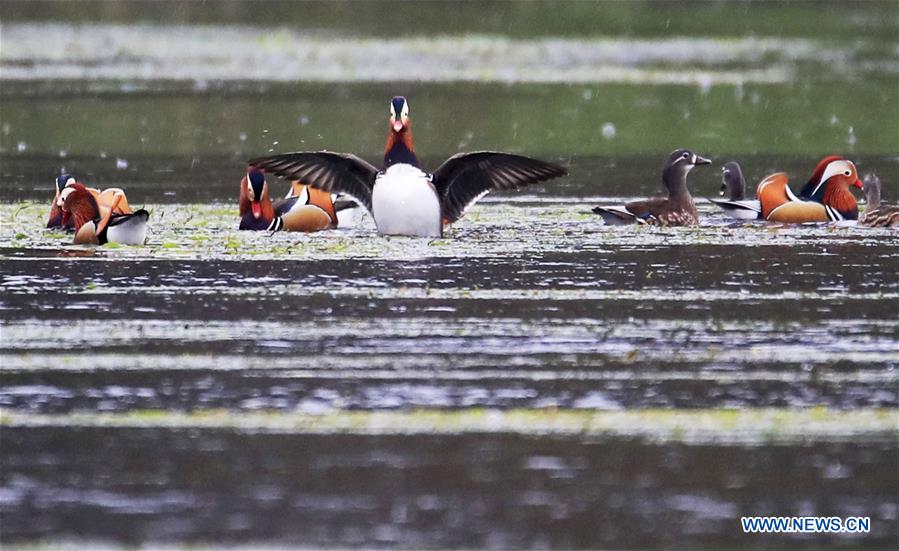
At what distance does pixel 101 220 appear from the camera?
14.0 m

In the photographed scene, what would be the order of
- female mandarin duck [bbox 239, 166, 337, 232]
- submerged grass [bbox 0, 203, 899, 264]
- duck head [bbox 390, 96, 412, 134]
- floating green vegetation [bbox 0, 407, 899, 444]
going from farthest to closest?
female mandarin duck [bbox 239, 166, 337, 232] < duck head [bbox 390, 96, 412, 134] < submerged grass [bbox 0, 203, 899, 264] < floating green vegetation [bbox 0, 407, 899, 444]

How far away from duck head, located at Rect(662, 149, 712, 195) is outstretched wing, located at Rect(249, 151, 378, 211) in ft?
7.05

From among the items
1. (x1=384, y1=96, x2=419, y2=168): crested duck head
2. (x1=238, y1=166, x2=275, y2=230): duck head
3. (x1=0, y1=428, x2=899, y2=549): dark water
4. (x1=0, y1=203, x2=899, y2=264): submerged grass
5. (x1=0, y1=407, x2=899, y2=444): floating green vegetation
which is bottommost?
(x1=0, y1=428, x2=899, y2=549): dark water

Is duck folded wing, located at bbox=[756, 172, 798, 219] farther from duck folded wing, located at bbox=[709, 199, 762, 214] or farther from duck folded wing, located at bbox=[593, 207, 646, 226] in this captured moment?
duck folded wing, located at bbox=[593, 207, 646, 226]

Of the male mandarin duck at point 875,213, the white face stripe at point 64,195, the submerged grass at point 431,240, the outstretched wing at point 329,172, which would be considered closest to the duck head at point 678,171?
the submerged grass at point 431,240

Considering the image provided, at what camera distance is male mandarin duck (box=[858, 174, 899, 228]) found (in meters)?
15.0

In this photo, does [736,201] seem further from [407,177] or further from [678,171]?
[407,177]

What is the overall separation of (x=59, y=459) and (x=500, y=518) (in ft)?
6.03

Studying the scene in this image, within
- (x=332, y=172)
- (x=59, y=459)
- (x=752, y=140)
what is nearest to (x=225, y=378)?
(x=59, y=459)

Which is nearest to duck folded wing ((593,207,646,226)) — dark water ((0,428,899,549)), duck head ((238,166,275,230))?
duck head ((238,166,275,230))

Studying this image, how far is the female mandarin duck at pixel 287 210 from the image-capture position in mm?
14641

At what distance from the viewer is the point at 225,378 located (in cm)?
948

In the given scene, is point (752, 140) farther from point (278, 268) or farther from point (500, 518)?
point (500, 518)

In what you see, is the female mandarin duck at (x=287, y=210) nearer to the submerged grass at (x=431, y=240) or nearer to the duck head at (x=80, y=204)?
the submerged grass at (x=431, y=240)
